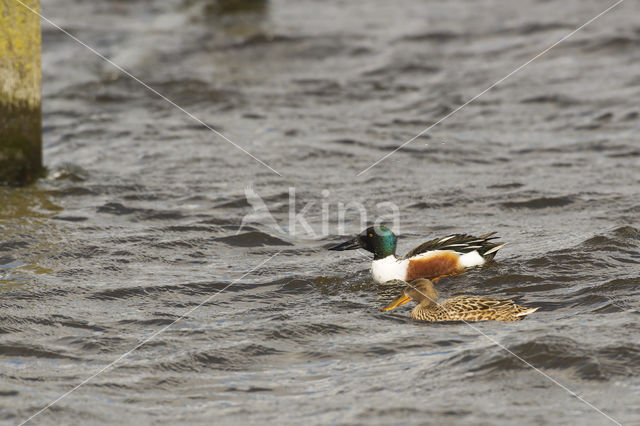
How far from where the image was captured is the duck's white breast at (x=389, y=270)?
8.28 meters

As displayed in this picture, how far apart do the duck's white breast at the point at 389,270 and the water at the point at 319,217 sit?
11 centimetres

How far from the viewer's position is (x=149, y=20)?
68.6 ft

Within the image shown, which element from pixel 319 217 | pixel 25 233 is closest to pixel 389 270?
pixel 319 217

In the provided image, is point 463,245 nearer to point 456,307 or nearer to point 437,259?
point 437,259

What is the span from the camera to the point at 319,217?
10266 millimetres

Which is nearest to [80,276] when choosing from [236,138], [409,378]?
[409,378]

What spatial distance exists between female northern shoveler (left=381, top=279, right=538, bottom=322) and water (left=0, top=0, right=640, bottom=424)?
0.35 feet

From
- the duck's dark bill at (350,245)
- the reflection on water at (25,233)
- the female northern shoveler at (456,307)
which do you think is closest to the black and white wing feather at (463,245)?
the duck's dark bill at (350,245)

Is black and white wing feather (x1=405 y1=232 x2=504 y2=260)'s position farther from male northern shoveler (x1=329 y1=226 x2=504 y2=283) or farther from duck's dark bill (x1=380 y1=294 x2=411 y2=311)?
duck's dark bill (x1=380 y1=294 x2=411 y2=311)

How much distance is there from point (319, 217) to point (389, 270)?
2.12 meters

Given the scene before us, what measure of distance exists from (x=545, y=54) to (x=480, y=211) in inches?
312

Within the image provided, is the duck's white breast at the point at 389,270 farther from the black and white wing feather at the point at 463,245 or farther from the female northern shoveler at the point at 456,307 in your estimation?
the female northern shoveler at the point at 456,307

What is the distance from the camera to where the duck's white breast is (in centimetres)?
828

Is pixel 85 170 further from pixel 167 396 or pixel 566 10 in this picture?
pixel 566 10
